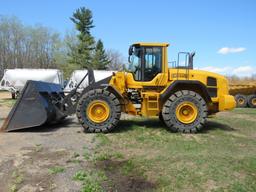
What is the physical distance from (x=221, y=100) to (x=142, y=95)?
2.39 metres

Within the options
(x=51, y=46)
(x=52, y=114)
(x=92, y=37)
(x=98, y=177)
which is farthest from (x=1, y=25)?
(x=98, y=177)

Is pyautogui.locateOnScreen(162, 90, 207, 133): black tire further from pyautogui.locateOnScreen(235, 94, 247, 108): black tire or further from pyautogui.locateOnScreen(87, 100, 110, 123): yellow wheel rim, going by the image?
pyautogui.locateOnScreen(235, 94, 247, 108): black tire

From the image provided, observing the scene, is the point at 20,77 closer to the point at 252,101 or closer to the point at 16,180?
the point at 252,101

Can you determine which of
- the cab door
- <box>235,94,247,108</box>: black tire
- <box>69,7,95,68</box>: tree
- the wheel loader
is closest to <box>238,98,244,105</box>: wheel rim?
<box>235,94,247,108</box>: black tire

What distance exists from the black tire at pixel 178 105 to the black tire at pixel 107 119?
54.7 inches

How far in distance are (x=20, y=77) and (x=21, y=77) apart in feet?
0.31

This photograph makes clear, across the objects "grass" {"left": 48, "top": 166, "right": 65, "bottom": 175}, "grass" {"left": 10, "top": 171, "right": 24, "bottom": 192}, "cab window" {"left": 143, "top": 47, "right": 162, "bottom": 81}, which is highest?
"cab window" {"left": 143, "top": 47, "right": 162, "bottom": 81}

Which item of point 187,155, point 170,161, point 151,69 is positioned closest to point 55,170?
point 170,161

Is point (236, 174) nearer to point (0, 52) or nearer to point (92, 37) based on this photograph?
point (92, 37)

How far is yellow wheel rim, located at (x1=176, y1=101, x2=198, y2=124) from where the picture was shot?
960 centimetres

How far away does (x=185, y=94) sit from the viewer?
31.6 ft

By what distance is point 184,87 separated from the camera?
9953 millimetres

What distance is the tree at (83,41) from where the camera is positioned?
168 feet

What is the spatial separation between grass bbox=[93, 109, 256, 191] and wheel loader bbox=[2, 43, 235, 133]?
1.79 feet
